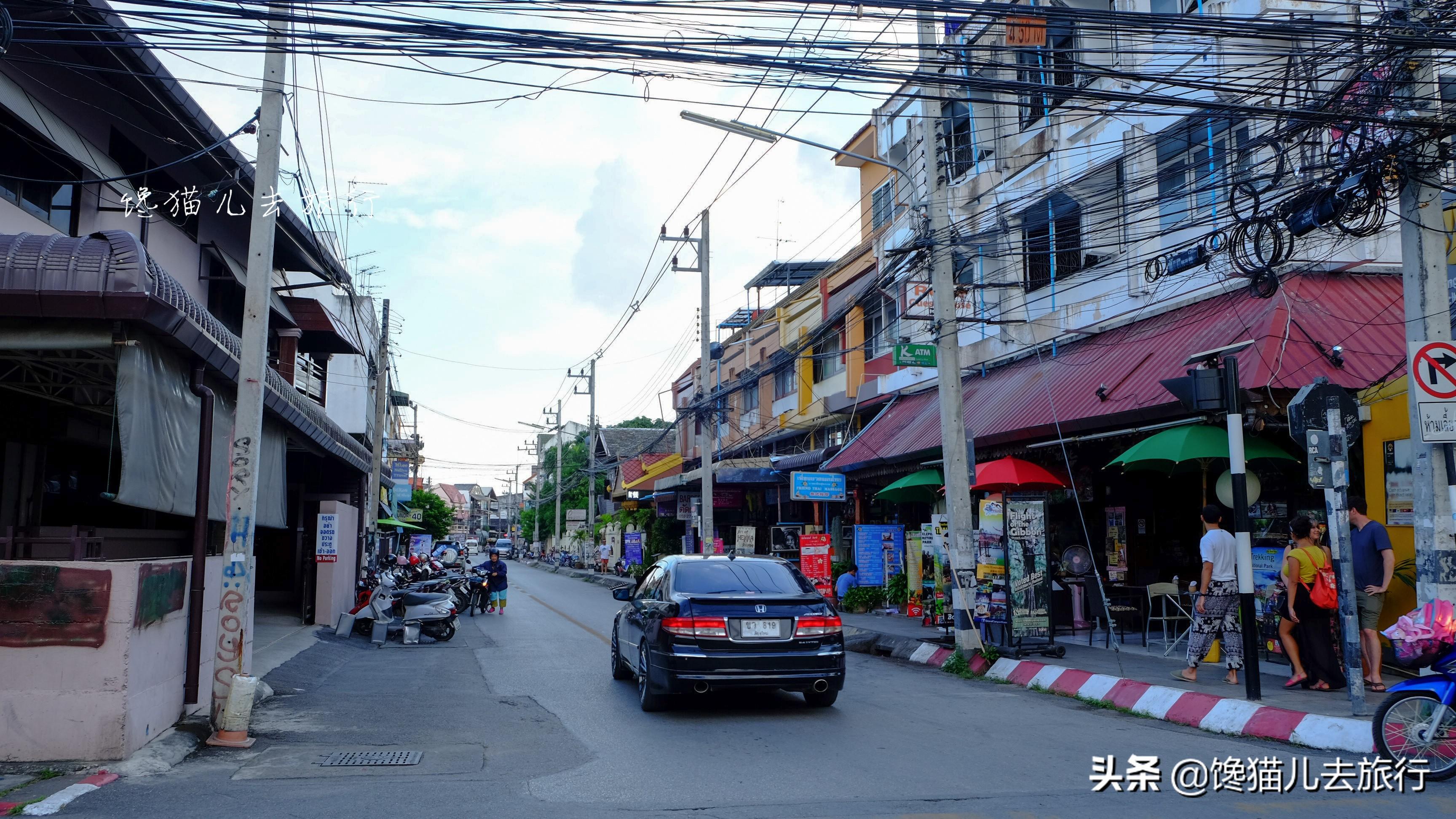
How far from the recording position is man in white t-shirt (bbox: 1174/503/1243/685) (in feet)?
35.7

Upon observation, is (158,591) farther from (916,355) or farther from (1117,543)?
(1117,543)

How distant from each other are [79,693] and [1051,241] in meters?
15.9

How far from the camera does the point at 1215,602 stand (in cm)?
1106

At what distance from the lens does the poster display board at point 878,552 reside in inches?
877

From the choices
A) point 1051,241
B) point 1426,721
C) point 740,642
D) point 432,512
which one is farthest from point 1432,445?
point 432,512

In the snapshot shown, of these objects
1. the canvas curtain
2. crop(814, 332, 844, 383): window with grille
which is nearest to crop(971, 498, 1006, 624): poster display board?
the canvas curtain

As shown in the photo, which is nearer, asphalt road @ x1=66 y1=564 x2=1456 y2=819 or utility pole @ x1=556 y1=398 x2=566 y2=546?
asphalt road @ x1=66 y1=564 x2=1456 y2=819

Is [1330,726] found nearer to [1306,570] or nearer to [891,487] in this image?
[1306,570]

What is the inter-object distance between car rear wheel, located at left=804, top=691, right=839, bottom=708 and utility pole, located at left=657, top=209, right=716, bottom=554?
1401 cm

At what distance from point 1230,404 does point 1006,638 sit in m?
5.17

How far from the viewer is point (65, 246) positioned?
7.86m

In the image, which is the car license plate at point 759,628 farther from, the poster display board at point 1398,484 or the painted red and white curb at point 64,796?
the poster display board at point 1398,484

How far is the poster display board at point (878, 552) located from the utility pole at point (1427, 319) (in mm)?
13058

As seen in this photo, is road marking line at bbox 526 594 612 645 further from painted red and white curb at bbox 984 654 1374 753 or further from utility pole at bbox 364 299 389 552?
painted red and white curb at bbox 984 654 1374 753
